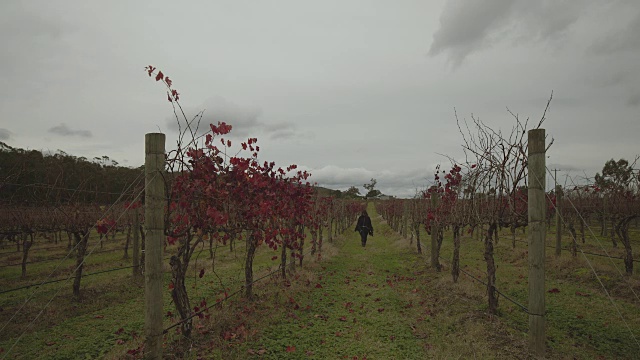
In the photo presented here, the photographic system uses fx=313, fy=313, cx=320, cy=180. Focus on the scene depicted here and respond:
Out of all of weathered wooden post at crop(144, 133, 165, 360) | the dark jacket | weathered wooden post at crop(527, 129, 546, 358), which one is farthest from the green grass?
the dark jacket

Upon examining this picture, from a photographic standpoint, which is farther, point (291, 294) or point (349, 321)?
point (291, 294)

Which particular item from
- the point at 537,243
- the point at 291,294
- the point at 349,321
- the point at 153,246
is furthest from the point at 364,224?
the point at 153,246

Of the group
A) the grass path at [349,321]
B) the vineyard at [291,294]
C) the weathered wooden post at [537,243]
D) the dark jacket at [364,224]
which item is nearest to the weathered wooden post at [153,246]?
the vineyard at [291,294]

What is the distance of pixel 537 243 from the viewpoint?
4320mm

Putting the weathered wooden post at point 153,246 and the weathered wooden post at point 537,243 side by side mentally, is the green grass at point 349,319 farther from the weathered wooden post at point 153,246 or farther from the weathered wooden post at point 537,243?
the weathered wooden post at point 153,246

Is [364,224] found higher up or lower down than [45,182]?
lower down

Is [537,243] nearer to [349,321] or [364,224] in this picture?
[349,321]

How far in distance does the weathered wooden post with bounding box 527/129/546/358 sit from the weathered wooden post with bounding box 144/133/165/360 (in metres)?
4.78

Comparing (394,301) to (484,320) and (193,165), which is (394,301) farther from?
(193,165)

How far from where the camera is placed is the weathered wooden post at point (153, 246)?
3379 mm

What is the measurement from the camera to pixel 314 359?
461 cm

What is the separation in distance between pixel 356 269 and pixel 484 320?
539 cm

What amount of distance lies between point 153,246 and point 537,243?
4.90 meters

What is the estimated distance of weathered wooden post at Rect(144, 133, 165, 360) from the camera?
3379 mm
